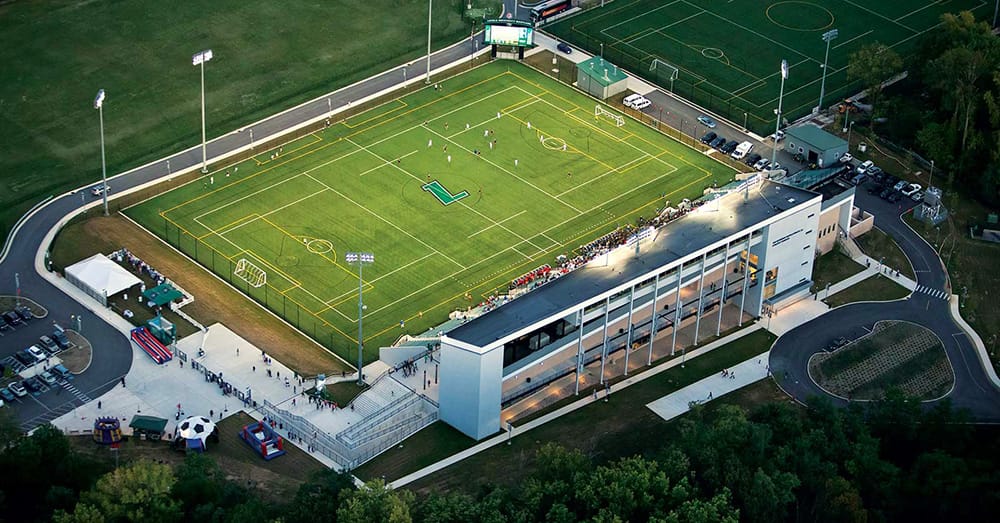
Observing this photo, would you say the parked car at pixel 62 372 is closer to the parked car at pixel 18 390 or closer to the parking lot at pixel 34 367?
the parking lot at pixel 34 367

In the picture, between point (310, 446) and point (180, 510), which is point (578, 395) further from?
point (180, 510)

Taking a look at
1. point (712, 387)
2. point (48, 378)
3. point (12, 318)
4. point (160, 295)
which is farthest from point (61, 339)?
point (712, 387)

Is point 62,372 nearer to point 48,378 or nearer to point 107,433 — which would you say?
point 48,378

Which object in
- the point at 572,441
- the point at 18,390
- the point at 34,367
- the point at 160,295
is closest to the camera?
the point at 572,441

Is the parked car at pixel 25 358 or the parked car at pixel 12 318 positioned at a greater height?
the parked car at pixel 12 318

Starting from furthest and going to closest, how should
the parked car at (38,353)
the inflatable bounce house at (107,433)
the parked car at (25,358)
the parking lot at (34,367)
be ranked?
the parked car at (38,353), the parked car at (25,358), the parking lot at (34,367), the inflatable bounce house at (107,433)

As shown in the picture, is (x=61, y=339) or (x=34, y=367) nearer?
(x=34, y=367)

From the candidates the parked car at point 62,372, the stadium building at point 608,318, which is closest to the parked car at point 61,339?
the parked car at point 62,372
